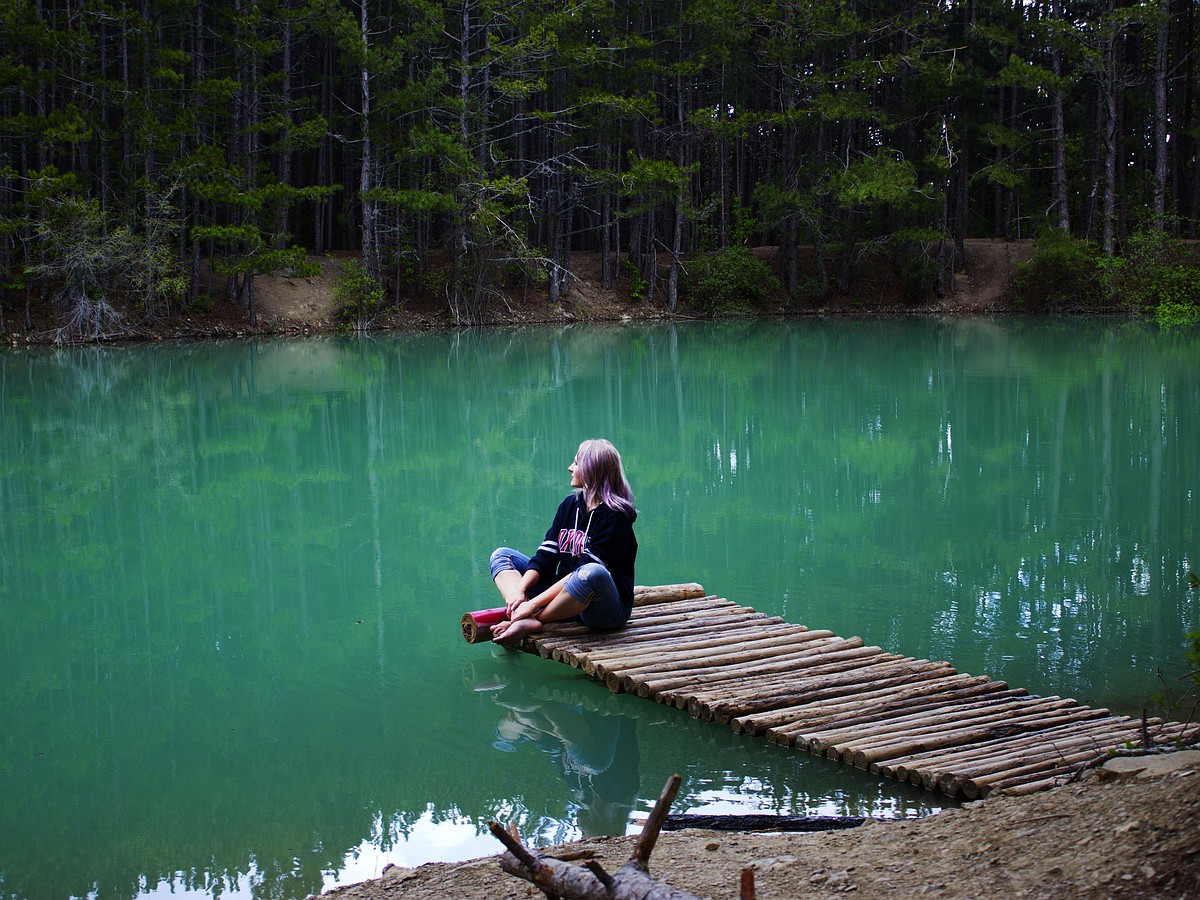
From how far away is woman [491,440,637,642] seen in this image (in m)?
6.98

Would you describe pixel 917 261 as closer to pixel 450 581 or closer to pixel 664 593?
pixel 450 581

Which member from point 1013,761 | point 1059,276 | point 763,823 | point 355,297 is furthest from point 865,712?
point 1059,276

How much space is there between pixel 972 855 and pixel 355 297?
33.7 meters

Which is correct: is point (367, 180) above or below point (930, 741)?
above

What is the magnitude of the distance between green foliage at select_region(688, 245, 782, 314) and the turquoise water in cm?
2115

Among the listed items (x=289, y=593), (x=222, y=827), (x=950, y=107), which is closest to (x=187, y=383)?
(x=289, y=593)

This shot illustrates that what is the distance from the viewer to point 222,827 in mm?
5199

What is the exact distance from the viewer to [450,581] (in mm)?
9305

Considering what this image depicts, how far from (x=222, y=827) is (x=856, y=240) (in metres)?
41.2

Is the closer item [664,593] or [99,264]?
[664,593]

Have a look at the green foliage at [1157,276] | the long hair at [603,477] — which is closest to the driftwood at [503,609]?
the long hair at [603,477]

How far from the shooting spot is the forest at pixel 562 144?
1299 inches

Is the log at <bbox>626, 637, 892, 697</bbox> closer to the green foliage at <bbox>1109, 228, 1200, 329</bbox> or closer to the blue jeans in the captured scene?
the blue jeans

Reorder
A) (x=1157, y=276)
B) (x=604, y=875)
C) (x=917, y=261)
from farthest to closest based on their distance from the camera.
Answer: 1. (x=917, y=261)
2. (x=1157, y=276)
3. (x=604, y=875)
